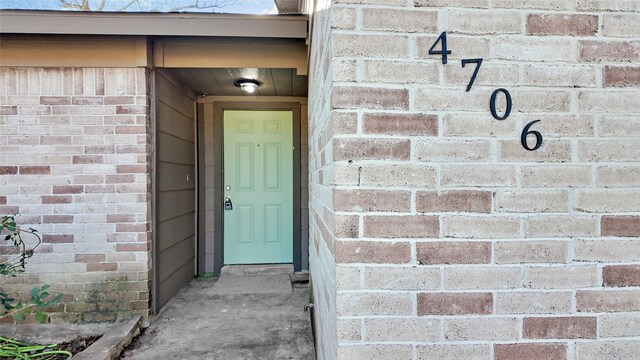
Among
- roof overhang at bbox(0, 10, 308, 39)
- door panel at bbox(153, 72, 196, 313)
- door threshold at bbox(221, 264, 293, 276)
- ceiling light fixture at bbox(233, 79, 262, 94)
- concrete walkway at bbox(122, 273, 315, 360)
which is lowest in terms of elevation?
concrete walkway at bbox(122, 273, 315, 360)

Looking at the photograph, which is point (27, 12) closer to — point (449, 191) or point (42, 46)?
point (42, 46)

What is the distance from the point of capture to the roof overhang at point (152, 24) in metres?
2.64

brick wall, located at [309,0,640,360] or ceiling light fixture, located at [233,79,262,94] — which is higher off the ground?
ceiling light fixture, located at [233,79,262,94]

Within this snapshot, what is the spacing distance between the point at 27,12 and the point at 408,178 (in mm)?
3159

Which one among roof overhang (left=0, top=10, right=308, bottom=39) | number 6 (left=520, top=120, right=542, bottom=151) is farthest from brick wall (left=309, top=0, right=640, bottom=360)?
roof overhang (left=0, top=10, right=308, bottom=39)

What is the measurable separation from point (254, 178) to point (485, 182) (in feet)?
11.2

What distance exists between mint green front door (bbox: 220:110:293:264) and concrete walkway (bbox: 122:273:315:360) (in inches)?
20.7

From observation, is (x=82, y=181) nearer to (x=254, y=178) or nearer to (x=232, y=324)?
(x=232, y=324)

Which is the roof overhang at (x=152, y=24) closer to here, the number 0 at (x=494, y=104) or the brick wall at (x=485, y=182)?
the brick wall at (x=485, y=182)

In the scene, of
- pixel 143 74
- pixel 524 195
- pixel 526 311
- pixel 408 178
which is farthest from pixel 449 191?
pixel 143 74

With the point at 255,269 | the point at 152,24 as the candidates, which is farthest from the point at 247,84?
the point at 255,269

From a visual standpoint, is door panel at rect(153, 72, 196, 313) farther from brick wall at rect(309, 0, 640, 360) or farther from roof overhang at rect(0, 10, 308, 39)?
brick wall at rect(309, 0, 640, 360)

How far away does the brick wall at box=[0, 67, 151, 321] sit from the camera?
9.39 feet

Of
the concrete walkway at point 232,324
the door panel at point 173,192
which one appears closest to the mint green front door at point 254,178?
the door panel at point 173,192
